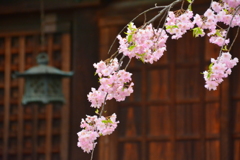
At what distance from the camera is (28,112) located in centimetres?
893

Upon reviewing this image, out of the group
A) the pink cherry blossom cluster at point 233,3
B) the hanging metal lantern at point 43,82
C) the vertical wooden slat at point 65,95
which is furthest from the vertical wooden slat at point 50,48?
the pink cherry blossom cluster at point 233,3

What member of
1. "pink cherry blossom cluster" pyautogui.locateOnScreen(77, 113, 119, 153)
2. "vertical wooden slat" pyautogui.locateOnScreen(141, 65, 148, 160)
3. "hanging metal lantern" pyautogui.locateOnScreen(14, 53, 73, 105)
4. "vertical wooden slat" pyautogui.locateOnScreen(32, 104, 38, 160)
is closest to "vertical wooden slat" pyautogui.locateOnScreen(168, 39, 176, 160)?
"vertical wooden slat" pyautogui.locateOnScreen(141, 65, 148, 160)

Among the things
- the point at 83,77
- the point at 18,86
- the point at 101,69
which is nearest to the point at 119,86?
the point at 101,69

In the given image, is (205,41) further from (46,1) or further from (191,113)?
(46,1)

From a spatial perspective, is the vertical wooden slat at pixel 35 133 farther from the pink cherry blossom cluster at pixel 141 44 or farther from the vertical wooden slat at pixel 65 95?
the pink cherry blossom cluster at pixel 141 44

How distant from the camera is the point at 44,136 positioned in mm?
8805

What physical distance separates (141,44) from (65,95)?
4.19m

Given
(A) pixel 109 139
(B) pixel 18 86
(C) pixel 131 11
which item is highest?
(C) pixel 131 11

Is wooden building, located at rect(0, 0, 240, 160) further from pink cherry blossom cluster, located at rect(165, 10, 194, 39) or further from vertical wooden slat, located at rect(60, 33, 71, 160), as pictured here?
pink cherry blossom cluster, located at rect(165, 10, 194, 39)

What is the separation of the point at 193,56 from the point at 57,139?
6.19 feet

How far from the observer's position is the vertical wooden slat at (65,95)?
8.66 m

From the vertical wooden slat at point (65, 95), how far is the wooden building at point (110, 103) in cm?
1

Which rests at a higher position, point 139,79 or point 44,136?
point 139,79

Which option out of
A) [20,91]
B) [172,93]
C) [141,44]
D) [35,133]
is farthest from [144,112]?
[141,44]
